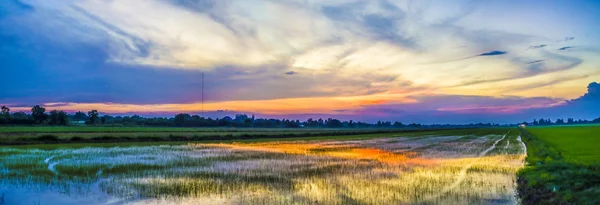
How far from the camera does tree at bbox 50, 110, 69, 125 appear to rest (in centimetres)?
10962

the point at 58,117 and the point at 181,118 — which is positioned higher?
the point at 58,117

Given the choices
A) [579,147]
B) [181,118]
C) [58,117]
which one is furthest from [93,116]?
[579,147]

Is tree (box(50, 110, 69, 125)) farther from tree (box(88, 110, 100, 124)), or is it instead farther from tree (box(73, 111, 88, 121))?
tree (box(73, 111, 88, 121))

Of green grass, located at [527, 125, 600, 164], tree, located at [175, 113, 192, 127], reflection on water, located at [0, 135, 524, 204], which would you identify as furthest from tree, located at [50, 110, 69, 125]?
green grass, located at [527, 125, 600, 164]

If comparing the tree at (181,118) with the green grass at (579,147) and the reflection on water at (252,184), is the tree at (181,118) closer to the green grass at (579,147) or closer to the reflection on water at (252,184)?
the green grass at (579,147)

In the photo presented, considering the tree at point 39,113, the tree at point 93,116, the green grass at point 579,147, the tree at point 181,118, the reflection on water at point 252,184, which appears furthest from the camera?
the tree at point 181,118

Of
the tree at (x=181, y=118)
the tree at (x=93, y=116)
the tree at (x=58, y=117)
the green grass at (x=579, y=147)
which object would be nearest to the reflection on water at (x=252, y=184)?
the green grass at (x=579, y=147)

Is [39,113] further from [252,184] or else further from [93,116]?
[252,184]

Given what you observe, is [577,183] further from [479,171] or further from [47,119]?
[47,119]

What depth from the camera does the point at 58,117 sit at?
110938 millimetres

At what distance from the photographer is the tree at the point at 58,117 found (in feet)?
360

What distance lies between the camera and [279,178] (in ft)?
51.6

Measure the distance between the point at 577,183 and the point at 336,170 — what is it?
9.99m

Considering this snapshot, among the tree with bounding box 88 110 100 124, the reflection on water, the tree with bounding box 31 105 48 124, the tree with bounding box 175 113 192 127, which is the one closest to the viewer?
the reflection on water
